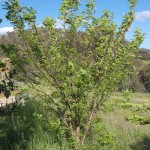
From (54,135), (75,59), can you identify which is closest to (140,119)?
(75,59)

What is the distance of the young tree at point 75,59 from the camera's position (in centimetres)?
534

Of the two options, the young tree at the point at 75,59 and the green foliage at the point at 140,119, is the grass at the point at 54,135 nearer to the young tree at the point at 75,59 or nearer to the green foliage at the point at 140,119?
the young tree at the point at 75,59

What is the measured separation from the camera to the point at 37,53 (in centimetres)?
543

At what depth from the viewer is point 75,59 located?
5.53 meters

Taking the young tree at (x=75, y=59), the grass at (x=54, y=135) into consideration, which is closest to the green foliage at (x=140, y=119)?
the grass at (x=54, y=135)

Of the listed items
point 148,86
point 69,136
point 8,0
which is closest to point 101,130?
point 69,136

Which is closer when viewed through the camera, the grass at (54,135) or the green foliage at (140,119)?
the green foliage at (140,119)

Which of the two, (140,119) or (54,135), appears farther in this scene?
(54,135)

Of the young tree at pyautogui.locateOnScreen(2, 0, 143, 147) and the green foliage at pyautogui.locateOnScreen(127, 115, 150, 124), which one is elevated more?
the young tree at pyautogui.locateOnScreen(2, 0, 143, 147)

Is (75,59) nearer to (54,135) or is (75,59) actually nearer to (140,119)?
(54,135)

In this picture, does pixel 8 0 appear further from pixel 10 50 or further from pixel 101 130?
pixel 101 130

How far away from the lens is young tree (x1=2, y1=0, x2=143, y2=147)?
534cm

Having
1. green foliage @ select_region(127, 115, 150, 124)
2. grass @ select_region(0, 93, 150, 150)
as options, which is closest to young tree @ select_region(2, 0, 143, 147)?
grass @ select_region(0, 93, 150, 150)

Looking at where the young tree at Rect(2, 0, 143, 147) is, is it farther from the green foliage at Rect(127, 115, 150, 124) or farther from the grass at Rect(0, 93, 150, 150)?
the green foliage at Rect(127, 115, 150, 124)
